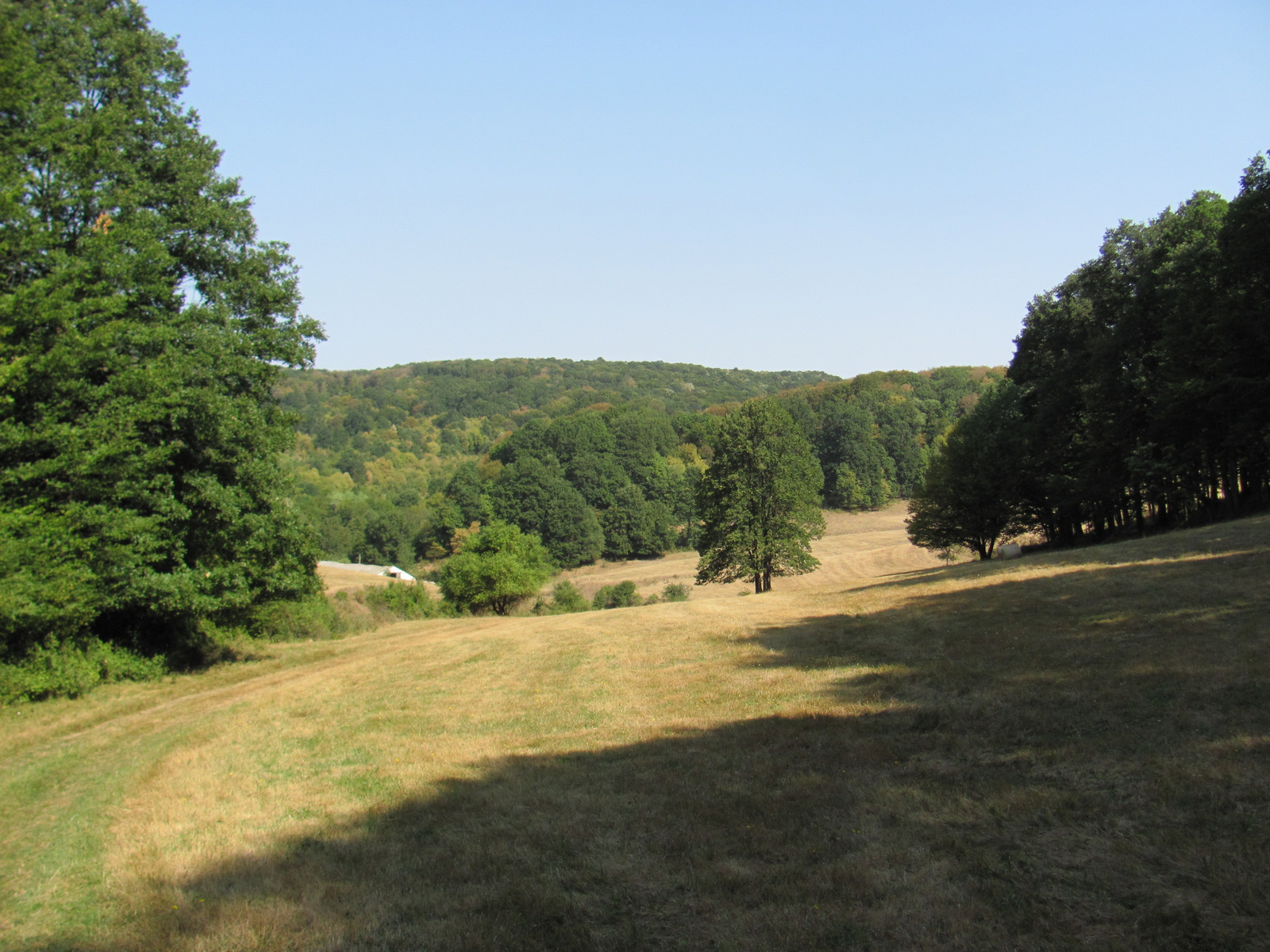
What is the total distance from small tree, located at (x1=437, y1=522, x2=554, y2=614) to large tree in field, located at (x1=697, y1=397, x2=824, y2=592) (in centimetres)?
1267

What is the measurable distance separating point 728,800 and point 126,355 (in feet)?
63.4

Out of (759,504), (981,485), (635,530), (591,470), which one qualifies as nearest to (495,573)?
(759,504)

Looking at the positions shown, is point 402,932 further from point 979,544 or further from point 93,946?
point 979,544

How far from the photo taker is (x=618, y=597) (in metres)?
66.9

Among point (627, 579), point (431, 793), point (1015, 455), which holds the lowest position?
point (627, 579)

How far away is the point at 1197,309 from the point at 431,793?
32.0 metres

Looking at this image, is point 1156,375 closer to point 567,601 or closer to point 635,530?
point 567,601

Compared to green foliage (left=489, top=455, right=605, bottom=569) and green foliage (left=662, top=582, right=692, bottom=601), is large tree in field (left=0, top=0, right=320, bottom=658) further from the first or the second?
green foliage (left=489, top=455, right=605, bottom=569)

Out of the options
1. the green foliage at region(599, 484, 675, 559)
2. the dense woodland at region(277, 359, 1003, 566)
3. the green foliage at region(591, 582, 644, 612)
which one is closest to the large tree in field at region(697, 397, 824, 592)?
the green foliage at region(591, 582, 644, 612)

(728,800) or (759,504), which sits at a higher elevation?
(759,504)

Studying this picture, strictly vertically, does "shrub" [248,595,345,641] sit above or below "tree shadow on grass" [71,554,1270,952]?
below

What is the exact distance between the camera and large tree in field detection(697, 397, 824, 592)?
41344mm

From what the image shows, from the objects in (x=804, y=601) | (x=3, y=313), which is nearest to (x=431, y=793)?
(x=3, y=313)

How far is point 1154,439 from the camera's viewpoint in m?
33.9
